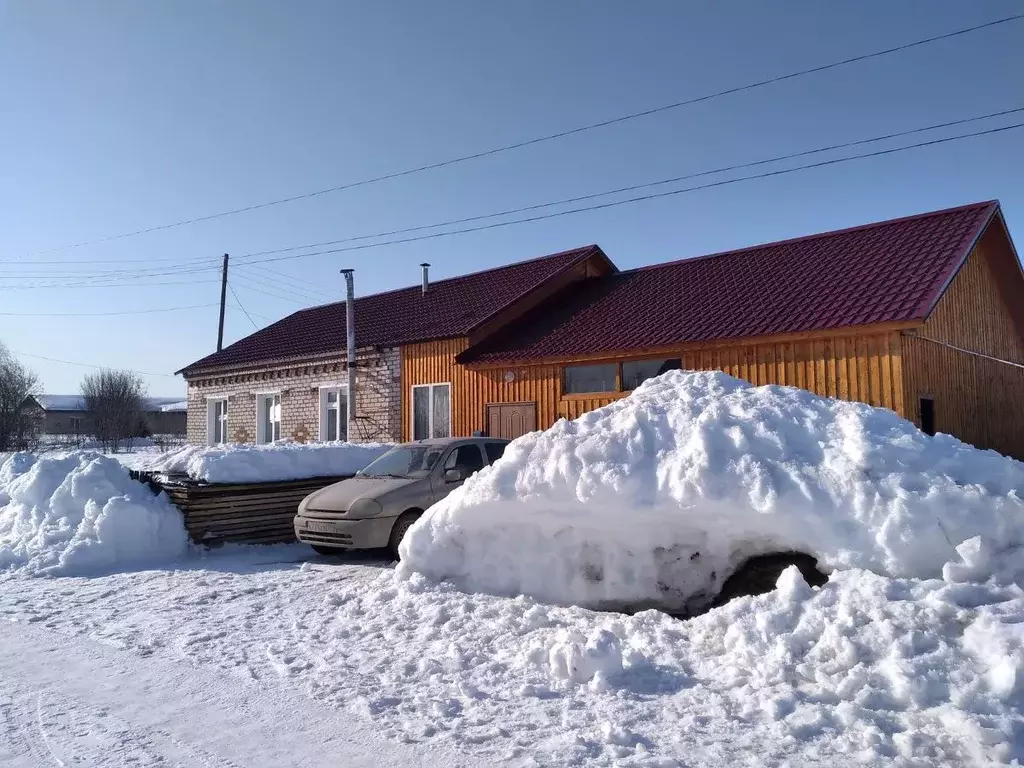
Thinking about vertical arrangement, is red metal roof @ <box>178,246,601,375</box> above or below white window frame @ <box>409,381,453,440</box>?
above

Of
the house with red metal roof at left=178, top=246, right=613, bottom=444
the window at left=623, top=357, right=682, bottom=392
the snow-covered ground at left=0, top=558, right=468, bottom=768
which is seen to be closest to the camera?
the snow-covered ground at left=0, top=558, right=468, bottom=768

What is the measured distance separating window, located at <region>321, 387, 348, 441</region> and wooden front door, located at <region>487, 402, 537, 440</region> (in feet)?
16.6

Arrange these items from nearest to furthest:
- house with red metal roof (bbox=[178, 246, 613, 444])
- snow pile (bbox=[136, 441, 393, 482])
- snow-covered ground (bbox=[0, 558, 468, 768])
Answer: snow-covered ground (bbox=[0, 558, 468, 768]) < snow pile (bbox=[136, 441, 393, 482]) < house with red metal roof (bbox=[178, 246, 613, 444])

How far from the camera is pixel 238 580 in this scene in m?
8.59

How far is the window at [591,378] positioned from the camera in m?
14.7

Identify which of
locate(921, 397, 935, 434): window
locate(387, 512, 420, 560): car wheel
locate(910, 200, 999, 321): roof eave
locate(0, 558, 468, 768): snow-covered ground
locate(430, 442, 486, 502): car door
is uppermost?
locate(910, 200, 999, 321): roof eave

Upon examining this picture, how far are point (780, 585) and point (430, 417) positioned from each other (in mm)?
13165

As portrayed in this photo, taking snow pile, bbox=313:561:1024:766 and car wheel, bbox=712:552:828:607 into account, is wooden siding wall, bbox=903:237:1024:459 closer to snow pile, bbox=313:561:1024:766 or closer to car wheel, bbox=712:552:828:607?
car wheel, bbox=712:552:828:607

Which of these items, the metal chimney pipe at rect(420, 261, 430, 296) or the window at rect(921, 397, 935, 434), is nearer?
the window at rect(921, 397, 935, 434)

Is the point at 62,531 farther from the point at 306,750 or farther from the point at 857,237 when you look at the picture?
the point at 857,237

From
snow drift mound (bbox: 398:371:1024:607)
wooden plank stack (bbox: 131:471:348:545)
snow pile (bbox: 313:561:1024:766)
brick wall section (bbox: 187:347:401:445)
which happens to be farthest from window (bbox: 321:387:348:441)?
snow pile (bbox: 313:561:1024:766)

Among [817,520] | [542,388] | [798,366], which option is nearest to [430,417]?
[542,388]

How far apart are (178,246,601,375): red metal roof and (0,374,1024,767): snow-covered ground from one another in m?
10.5

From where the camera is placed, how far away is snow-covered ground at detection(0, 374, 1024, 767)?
4.10 meters
